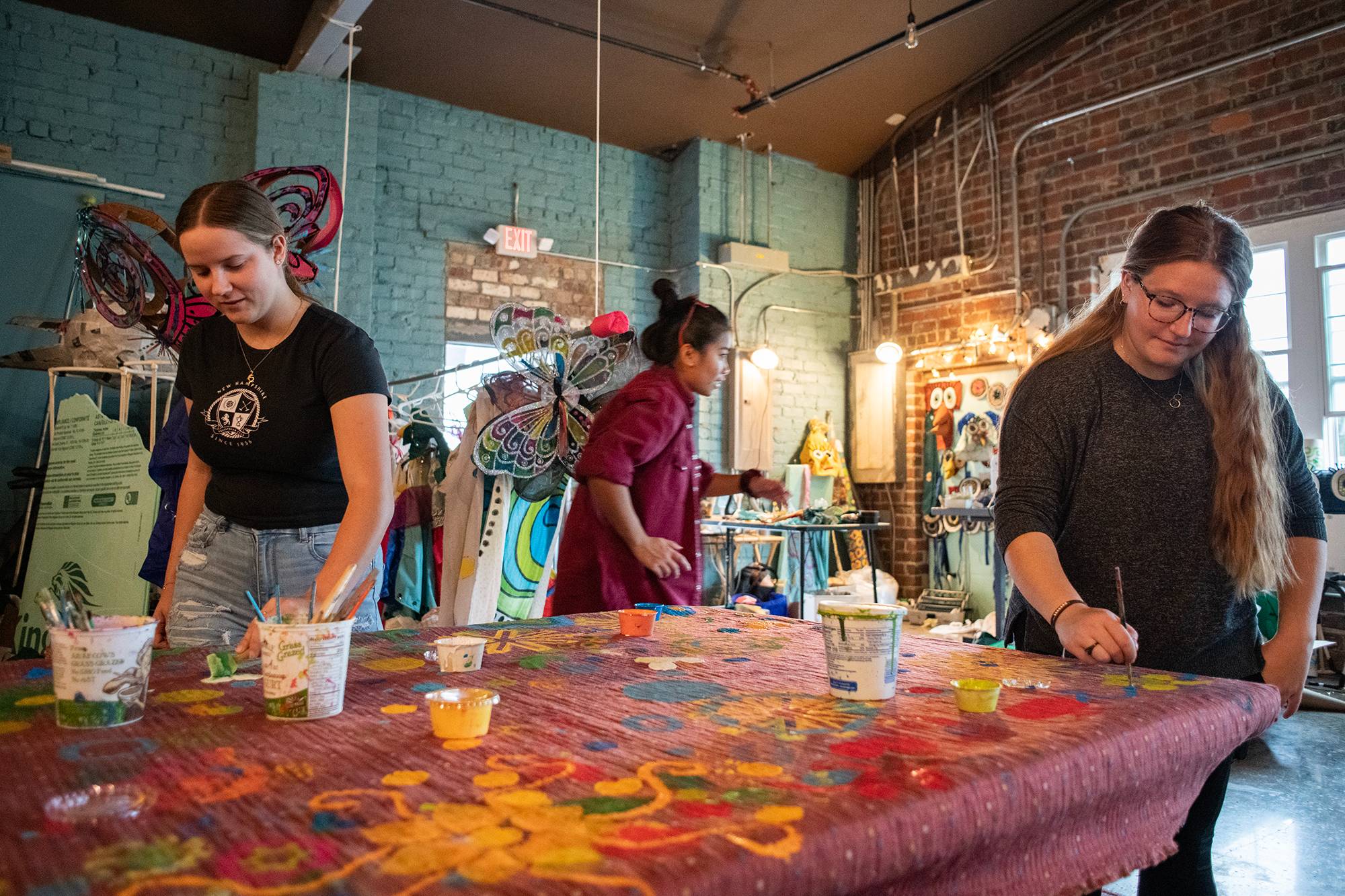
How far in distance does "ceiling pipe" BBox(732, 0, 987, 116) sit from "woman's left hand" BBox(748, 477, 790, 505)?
428 centimetres

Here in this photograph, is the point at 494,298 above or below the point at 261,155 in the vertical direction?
below

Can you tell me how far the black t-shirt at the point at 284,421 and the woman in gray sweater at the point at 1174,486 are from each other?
1.17 metres

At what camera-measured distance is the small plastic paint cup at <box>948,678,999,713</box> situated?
3.77 feet

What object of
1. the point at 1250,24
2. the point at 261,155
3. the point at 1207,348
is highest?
the point at 1250,24

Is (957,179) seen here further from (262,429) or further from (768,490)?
(262,429)

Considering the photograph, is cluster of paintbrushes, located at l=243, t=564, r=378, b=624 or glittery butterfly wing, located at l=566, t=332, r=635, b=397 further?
glittery butterfly wing, located at l=566, t=332, r=635, b=397

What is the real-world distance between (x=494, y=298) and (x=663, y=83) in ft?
6.33

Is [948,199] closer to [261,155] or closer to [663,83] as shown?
[663,83]

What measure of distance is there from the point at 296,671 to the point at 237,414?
2.89 feet

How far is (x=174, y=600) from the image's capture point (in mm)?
1818

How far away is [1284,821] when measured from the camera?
9.86 feet

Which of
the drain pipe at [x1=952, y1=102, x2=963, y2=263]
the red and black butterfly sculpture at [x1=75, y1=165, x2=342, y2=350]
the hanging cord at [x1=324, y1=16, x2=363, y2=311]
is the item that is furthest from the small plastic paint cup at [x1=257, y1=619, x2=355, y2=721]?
the drain pipe at [x1=952, y1=102, x2=963, y2=263]

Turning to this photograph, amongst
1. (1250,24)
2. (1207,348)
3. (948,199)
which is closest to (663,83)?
(948,199)

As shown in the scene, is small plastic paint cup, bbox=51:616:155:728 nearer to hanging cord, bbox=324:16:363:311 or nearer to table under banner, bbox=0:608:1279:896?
table under banner, bbox=0:608:1279:896
